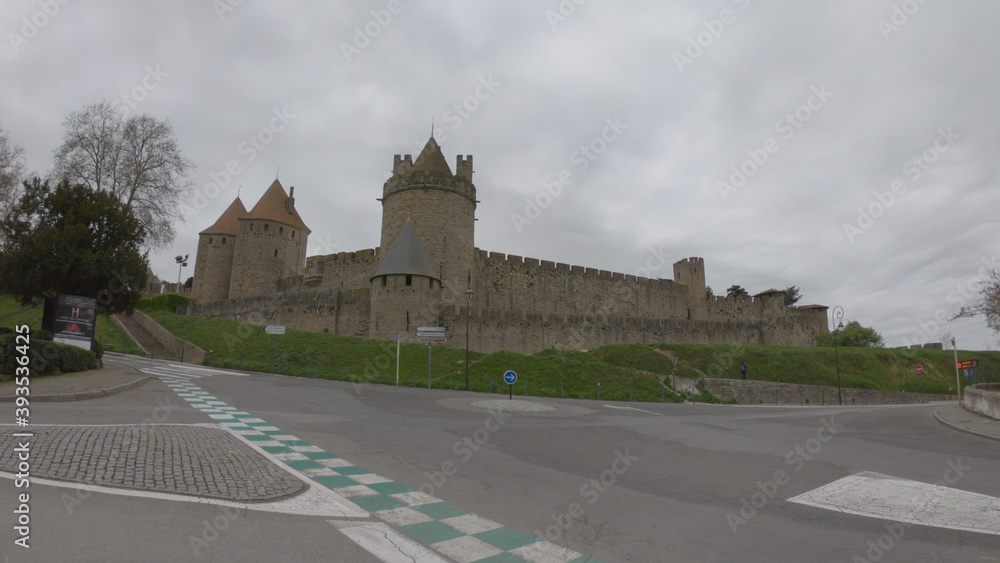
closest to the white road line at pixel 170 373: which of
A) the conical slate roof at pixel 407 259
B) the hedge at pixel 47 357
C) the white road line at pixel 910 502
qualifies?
the hedge at pixel 47 357

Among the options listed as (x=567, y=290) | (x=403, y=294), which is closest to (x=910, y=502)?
(x=403, y=294)

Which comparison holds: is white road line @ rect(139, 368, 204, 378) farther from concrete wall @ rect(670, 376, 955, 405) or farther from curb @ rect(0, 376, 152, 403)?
concrete wall @ rect(670, 376, 955, 405)

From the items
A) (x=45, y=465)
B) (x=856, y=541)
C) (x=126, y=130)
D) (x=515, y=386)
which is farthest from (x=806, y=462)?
(x=126, y=130)

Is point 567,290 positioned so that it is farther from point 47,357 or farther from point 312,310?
point 47,357

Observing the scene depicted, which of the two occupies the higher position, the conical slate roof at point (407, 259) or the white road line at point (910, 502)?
the conical slate roof at point (407, 259)

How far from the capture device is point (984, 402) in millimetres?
14094

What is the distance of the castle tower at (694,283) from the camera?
166 feet

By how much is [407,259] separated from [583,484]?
2415 cm

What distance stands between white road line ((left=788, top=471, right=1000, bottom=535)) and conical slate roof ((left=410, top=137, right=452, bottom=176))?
102 feet

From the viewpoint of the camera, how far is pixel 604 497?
19.6 ft

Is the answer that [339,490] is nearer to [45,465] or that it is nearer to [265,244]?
[45,465]

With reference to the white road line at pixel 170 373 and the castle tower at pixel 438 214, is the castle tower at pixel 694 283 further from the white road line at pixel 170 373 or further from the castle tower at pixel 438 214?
the white road line at pixel 170 373

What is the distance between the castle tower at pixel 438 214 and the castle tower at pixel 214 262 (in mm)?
18458

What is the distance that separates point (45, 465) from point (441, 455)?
450 centimetres
